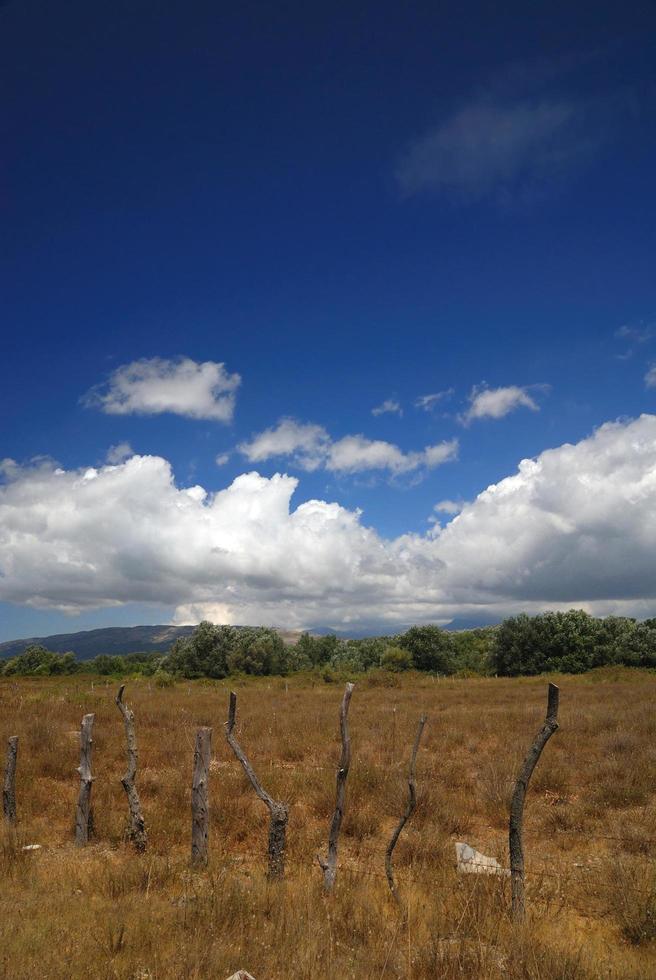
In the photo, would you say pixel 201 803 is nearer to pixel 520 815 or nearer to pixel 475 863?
pixel 475 863

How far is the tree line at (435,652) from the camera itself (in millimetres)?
54969

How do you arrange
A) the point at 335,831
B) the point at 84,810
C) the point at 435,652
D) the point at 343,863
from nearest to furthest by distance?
the point at 335,831
the point at 343,863
the point at 84,810
the point at 435,652

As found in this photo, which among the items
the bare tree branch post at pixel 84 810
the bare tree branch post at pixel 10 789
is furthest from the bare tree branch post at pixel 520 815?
the bare tree branch post at pixel 10 789

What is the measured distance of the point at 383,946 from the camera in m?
5.26

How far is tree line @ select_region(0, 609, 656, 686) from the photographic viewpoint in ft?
180

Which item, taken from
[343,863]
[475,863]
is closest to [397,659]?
[343,863]

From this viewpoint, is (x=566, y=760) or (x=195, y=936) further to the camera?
(x=566, y=760)

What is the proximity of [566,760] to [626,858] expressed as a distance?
583cm

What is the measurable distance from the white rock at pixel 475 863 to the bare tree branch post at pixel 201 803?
11.9 feet

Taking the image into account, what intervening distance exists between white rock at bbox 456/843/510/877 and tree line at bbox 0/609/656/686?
39.5 metres

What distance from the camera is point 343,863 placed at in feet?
27.2

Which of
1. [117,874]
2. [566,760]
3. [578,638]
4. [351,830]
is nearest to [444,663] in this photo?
[578,638]

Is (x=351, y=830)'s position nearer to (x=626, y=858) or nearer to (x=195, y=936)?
(x=626, y=858)

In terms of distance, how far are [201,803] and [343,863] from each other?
241cm
